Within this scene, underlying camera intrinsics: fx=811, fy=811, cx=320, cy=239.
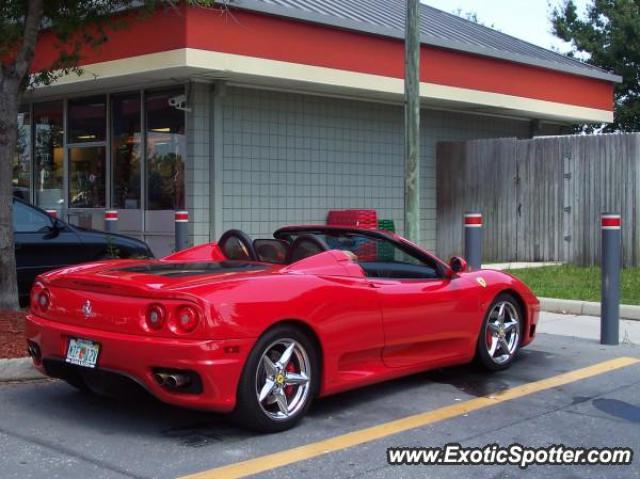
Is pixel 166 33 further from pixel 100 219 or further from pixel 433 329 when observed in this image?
pixel 433 329

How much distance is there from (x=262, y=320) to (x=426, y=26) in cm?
1267

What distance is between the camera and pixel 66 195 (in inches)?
594

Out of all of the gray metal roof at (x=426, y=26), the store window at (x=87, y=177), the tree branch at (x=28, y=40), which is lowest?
the store window at (x=87, y=177)

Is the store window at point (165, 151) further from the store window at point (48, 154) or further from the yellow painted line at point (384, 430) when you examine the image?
the yellow painted line at point (384, 430)

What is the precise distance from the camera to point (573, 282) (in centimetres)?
1209

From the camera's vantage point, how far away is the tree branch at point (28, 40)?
8211 millimetres

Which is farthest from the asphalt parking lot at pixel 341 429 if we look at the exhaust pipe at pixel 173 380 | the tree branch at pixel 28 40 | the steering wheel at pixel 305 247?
the tree branch at pixel 28 40

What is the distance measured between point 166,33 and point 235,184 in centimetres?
275

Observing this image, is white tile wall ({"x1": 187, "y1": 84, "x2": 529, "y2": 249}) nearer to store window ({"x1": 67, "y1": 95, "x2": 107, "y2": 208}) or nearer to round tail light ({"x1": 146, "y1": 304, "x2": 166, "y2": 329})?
store window ({"x1": 67, "y1": 95, "x2": 107, "y2": 208})

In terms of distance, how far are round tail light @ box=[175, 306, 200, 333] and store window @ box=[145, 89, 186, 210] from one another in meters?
8.29

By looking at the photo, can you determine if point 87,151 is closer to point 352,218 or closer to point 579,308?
point 352,218

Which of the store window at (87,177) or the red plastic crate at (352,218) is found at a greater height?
the store window at (87,177)

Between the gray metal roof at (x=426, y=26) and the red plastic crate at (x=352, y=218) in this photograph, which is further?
the red plastic crate at (x=352, y=218)

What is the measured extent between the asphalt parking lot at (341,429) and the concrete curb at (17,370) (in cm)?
12
